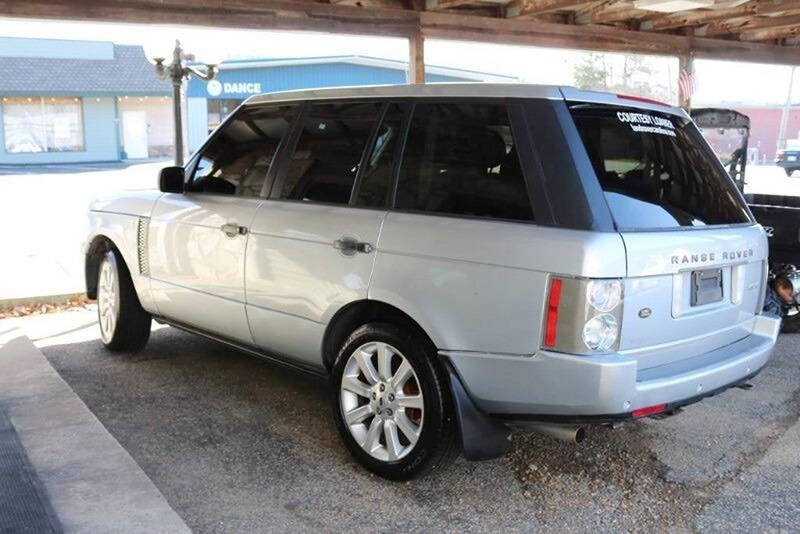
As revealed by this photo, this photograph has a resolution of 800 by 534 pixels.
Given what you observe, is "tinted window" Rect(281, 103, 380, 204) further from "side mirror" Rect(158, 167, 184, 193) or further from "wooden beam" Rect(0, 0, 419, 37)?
"wooden beam" Rect(0, 0, 419, 37)

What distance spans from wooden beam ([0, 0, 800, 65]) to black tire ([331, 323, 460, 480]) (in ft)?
16.3

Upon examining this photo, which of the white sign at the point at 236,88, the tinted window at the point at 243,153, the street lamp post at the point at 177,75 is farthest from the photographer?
the white sign at the point at 236,88

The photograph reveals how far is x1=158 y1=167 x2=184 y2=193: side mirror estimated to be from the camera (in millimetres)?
5016

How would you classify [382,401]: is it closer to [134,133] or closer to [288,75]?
[288,75]

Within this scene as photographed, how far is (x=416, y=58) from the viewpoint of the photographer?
8.62m

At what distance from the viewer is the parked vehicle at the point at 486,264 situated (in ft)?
10.3

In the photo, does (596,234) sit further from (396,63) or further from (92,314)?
(396,63)

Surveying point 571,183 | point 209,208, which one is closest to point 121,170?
Result: point 209,208

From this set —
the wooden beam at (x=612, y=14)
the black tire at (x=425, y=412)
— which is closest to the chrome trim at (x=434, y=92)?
the black tire at (x=425, y=412)

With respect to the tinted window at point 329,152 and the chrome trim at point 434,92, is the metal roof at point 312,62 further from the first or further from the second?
the tinted window at point 329,152

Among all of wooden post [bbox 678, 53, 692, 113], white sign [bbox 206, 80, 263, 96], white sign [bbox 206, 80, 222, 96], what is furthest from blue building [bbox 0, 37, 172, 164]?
wooden post [bbox 678, 53, 692, 113]

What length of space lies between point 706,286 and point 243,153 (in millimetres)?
2823

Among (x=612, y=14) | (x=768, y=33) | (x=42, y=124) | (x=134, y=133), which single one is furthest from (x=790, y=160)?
(x=42, y=124)

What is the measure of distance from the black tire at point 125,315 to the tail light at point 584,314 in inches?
141
